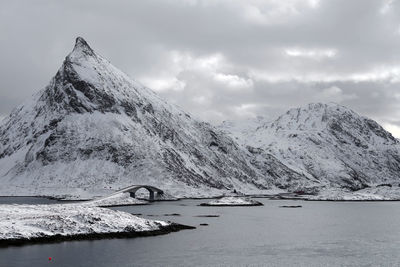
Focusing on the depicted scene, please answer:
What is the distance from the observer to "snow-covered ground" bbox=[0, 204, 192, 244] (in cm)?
7344

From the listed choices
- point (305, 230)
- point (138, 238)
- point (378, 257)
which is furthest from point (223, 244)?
point (305, 230)

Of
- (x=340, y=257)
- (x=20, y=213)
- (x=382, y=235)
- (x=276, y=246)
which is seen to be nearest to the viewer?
(x=340, y=257)

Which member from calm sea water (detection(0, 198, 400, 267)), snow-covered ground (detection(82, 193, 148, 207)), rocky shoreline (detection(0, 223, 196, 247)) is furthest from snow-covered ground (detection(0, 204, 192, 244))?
snow-covered ground (detection(82, 193, 148, 207))

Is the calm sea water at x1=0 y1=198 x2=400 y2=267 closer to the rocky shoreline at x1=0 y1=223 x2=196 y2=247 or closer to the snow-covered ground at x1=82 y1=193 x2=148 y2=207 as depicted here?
the rocky shoreline at x1=0 y1=223 x2=196 y2=247

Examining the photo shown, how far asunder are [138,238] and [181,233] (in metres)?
11.6

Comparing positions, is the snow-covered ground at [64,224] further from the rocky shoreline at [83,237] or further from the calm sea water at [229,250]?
the calm sea water at [229,250]

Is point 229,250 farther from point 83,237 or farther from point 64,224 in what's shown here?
point 64,224

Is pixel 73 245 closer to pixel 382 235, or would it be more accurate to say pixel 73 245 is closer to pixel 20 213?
pixel 20 213

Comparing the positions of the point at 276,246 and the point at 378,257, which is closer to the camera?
the point at 378,257

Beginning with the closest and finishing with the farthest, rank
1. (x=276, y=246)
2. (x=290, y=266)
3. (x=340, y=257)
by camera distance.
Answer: (x=290, y=266) < (x=340, y=257) < (x=276, y=246)

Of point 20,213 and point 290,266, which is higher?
point 20,213

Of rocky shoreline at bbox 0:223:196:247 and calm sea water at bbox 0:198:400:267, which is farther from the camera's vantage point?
rocky shoreline at bbox 0:223:196:247

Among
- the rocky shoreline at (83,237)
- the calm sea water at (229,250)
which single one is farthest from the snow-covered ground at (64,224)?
the calm sea water at (229,250)

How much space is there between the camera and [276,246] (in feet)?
263
